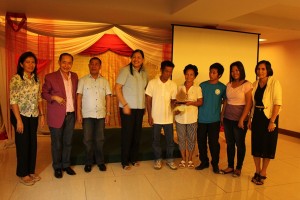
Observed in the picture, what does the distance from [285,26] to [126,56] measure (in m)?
3.19

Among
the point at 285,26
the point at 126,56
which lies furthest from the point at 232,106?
the point at 126,56

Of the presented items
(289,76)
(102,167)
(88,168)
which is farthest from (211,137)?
(289,76)

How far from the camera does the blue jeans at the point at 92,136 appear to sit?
Result: 3.08 metres

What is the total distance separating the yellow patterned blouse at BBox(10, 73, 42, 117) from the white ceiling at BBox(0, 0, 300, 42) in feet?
4.32

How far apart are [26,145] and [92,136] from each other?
2.44 ft

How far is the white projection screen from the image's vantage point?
14.5 ft

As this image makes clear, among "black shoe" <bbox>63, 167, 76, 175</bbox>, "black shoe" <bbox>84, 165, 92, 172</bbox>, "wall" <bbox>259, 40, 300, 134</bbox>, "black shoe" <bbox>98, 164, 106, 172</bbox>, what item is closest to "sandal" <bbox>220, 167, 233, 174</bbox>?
"black shoe" <bbox>98, 164, 106, 172</bbox>

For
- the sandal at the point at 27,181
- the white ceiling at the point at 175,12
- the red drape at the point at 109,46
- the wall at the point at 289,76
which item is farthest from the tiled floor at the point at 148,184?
the wall at the point at 289,76

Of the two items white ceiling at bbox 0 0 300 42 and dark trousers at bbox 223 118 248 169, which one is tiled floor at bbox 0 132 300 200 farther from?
white ceiling at bbox 0 0 300 42

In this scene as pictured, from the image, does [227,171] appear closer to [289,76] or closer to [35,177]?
[35,177]

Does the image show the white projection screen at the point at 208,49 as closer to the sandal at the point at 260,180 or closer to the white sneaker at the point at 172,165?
the white sneaker at the point at 172,165

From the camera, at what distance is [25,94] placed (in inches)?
105

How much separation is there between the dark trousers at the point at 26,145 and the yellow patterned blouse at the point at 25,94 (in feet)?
0.28

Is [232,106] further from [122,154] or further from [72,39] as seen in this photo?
[72,39]
